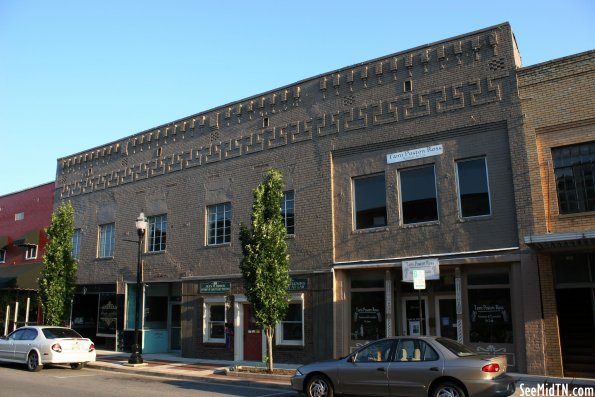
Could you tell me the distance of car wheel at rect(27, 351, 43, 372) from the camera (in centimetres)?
1664

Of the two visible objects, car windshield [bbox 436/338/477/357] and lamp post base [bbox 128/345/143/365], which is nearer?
car windshield [bbox 436/338/477/357]

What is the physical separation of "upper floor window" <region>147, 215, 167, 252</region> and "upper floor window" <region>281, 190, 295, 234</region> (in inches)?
253

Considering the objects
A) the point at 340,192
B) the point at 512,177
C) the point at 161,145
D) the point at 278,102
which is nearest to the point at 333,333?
the point at 340,192

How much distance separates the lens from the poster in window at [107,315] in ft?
79.0

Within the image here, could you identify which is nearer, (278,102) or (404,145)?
(404,145)

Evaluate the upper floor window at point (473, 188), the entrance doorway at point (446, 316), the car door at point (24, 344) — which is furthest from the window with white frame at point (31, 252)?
the upper floor window at point (473, 188)

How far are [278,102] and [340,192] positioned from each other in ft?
14.7

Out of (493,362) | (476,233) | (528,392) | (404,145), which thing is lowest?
(528,392)

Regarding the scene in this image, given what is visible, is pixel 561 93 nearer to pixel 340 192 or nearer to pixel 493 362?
pixel 340 192

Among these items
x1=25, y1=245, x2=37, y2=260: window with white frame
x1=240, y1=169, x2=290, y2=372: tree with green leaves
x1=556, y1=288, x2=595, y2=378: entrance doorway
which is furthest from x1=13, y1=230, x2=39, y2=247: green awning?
x1=556, y1=288, x2=595, y2=378: entrance doorway

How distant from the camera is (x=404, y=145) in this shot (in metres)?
16.8

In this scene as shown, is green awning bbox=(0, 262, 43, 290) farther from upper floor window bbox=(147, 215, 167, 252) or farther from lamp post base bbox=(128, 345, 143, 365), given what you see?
lamp post base bbox=(128, 345, 143, 365)

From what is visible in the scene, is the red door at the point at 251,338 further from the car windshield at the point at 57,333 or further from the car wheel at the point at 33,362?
the car wheel at the point at 33,362

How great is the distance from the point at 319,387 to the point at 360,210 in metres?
7.55
